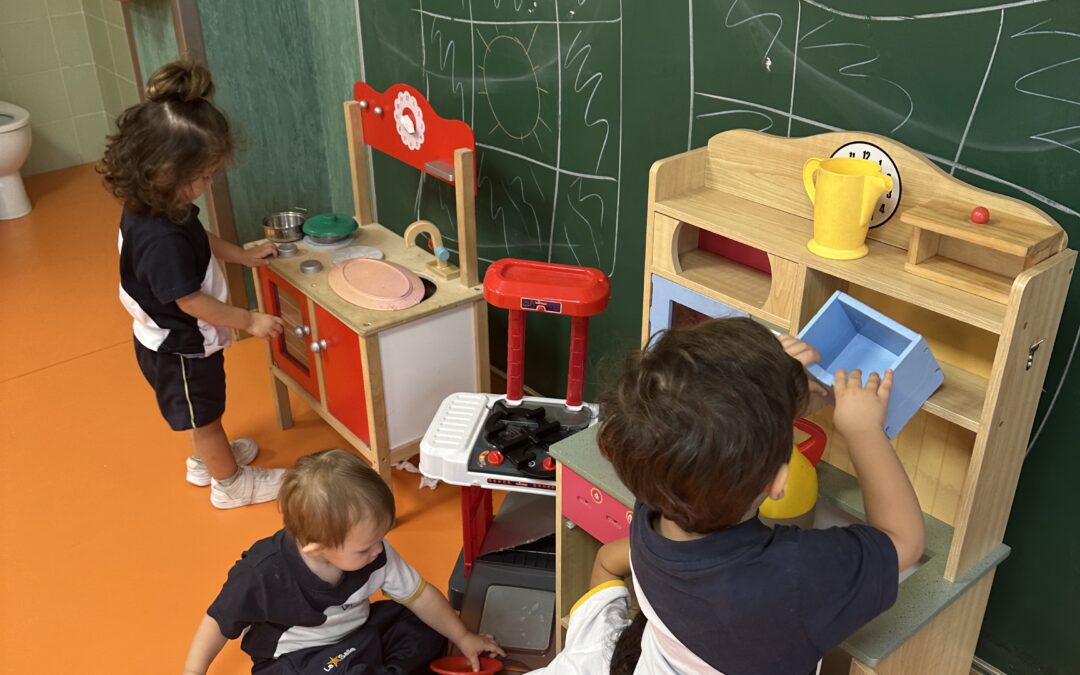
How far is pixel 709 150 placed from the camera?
1770mm

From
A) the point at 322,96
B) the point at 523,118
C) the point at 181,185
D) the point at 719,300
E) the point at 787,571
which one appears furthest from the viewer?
the point at 322,96

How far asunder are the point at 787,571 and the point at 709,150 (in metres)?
0.88

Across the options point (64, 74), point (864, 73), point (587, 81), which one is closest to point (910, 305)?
point (864, 73)

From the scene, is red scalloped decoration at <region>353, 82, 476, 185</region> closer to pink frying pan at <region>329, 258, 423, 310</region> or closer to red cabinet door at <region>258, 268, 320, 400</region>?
pink frying pan at <region>329, 258, 423, 310</region>

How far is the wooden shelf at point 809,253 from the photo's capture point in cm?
135

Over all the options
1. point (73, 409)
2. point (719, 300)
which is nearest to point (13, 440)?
point (73, 409)

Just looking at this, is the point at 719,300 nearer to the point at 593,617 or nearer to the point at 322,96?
the point at 593,617

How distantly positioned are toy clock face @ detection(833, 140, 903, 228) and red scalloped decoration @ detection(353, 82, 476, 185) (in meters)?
1.04

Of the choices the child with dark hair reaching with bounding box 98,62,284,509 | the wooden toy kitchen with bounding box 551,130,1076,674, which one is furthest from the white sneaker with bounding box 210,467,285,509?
the wooden toy kitchen with bounding box 551,130,1076,674

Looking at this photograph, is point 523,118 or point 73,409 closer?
point 523,118

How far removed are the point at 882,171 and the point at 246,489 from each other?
1.80 meters

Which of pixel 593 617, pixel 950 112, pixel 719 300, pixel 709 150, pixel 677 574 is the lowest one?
pixel 593 617

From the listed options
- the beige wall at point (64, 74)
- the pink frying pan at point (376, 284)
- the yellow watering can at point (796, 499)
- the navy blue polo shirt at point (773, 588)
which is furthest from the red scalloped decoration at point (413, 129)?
the beige wall at point (64, 74)

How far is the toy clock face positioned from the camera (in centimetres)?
152
